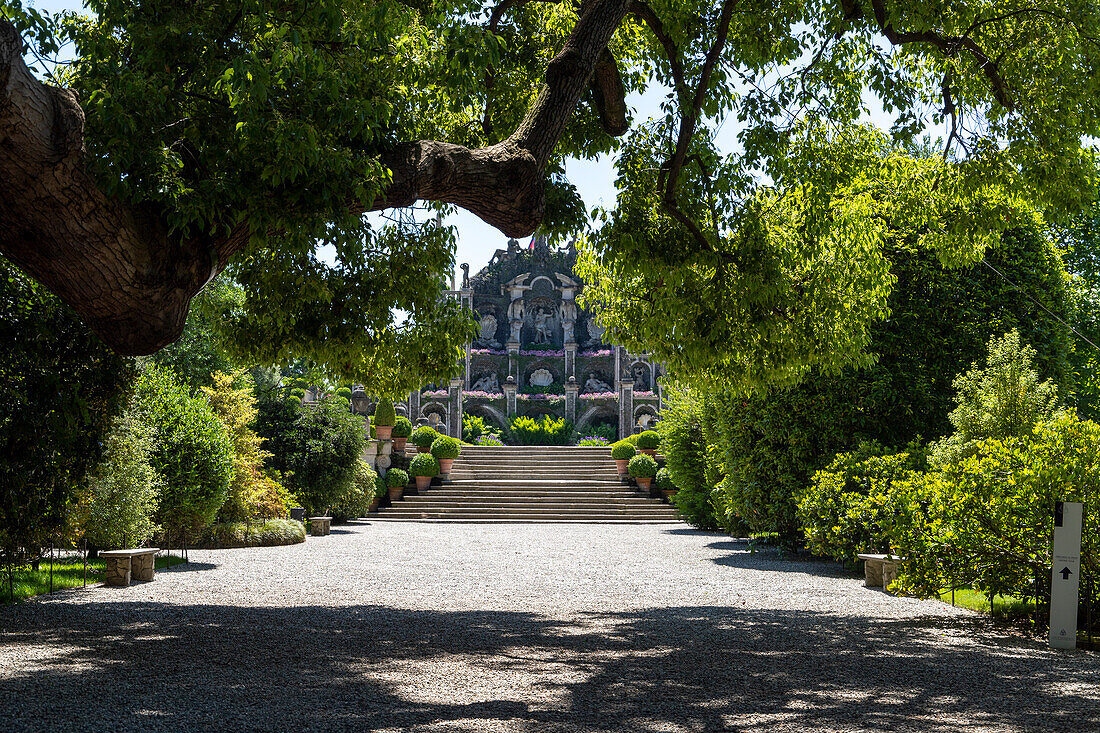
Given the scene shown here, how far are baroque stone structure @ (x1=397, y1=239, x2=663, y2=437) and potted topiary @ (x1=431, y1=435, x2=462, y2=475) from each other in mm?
16739

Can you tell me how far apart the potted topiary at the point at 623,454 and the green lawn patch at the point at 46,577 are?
17.4 meters

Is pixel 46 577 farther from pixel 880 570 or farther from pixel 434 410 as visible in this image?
pixel 434 410

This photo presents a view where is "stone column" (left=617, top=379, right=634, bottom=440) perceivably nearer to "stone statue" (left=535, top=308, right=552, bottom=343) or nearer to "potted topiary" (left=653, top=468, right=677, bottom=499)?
"stone statue" (left=535, top=308, right=552, bottom=343)

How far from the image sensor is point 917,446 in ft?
43.9

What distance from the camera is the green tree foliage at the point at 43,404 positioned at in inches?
331

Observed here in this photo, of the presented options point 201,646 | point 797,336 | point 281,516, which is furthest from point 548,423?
point 201,646

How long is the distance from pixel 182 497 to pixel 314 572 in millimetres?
2759

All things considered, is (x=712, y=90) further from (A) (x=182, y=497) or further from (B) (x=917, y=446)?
(A) (x=182, y=497)

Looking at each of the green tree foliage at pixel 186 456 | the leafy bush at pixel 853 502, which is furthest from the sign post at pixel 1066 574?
the green tree foliage at pixel 186 456

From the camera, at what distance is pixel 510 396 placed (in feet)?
164

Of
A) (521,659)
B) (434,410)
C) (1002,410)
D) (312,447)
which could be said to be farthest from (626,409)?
(521,659)

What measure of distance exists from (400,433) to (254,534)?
13175 mm

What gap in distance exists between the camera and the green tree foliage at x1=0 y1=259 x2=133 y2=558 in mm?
8406

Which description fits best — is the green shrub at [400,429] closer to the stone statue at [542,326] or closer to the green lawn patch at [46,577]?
the green lawn patch at [46,577]
